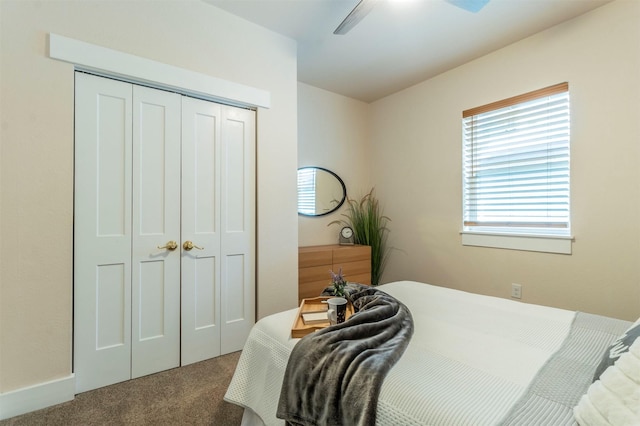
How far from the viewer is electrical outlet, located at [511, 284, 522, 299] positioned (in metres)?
2.63

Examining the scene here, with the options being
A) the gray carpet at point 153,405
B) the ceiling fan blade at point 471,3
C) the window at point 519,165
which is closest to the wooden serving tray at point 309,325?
the gray carpet at point 153,405

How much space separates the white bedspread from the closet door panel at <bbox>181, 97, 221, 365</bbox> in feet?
3.12

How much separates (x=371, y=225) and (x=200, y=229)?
84.5 inches

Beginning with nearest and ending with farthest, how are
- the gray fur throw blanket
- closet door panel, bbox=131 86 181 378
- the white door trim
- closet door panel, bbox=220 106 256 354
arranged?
the gray fur throw blanket < the white door trim < closet door panel, bbox=131 86 181 378 < closet door panel, bbox=220 106 256 354

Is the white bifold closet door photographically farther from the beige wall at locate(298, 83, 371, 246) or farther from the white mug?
the white mug

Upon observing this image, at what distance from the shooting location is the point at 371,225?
3.68m

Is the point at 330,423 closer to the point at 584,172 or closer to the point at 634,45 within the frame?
the point at 584,172

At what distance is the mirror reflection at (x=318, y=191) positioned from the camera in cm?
350

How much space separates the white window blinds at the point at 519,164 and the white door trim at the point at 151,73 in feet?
7.01

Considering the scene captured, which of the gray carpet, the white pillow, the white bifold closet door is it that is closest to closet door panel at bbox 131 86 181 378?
the white bifold closet door

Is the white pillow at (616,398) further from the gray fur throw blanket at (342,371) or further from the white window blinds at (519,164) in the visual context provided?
the white window blinds at (519,164)

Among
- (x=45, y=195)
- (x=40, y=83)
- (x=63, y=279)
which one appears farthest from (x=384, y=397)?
(x=40, y=83)

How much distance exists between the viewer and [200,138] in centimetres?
221

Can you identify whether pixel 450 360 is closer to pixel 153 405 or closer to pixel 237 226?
pixel 153 405
